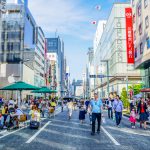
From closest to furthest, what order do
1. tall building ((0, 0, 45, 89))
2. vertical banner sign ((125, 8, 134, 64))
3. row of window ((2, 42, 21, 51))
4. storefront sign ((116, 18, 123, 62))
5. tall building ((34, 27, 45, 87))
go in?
vertical banner sign ((125, 8, 134, 64)) < storefront sign ((116, 18, 123, 62)) < tall building ((0, 0, 45, 89)) < row of window ((2, 42, 21, 51)) < tall building ((34, 27, 45, 87))

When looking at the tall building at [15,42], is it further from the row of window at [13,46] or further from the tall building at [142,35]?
the tall building at [142,35]

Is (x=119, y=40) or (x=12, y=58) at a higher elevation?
(x=119, y=40)

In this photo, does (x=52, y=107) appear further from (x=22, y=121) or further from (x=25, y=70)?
→ (x=25, y=70)

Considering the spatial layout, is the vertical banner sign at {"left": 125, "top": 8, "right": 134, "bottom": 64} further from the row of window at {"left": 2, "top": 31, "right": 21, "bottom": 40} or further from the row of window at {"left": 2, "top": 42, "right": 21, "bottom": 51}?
the row of window at {"left": 2, "top": 31, "right": 21, "bottom": 40}

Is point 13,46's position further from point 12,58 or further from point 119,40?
point 119,40

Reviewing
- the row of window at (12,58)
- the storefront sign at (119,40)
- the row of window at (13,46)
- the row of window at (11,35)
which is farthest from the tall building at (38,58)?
the storefront sign at (119,40)

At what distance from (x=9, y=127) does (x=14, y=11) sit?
227ft

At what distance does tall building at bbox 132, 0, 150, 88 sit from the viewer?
37.9 m

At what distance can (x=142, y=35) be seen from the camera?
4047cm

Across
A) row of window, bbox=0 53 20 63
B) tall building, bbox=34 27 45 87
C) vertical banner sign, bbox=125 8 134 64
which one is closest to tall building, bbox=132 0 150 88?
vertical banner sign, bbox=125 8 134 64

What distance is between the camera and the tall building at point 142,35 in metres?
37.9

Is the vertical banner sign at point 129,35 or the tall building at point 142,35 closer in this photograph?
the tall building at point 142,35

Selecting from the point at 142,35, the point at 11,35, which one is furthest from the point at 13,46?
the point at 142,35

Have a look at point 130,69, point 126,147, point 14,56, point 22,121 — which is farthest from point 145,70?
point 14,56
